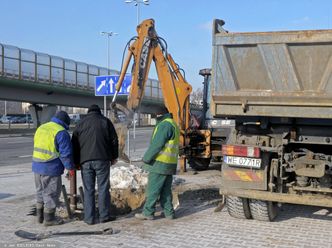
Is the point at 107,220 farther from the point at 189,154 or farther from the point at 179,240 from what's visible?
the point at 189,154

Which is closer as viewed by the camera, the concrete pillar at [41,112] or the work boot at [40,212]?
the work boot at [40,212]

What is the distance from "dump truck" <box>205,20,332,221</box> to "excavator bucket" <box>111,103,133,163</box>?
318 centimetres

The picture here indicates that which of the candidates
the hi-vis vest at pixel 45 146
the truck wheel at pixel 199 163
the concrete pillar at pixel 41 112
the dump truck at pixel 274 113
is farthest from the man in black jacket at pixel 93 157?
the concrete pillar at pixel 41 112

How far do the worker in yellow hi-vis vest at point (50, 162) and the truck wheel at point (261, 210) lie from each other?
9.00 ft

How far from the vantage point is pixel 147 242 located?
593 cm

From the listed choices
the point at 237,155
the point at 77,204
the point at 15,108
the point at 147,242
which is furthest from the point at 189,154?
the point at 15,108

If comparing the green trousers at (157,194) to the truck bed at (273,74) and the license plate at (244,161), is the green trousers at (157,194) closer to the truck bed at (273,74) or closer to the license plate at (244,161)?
the license plate at (244,161)

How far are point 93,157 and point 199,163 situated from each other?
6.94 m

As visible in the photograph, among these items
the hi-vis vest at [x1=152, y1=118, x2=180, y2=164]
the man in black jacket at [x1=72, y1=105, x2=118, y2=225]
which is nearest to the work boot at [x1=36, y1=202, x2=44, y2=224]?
the man in black jacket at [x1=72, y1=105, x2=118, y2=225]

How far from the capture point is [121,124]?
32.2 ft

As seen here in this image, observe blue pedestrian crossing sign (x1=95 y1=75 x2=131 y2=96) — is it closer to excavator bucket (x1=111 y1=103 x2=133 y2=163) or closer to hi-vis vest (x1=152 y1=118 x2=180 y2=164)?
excavator bucket (x1=111 y1=103 x2=133 y2=163)

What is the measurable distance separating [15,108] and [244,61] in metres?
117

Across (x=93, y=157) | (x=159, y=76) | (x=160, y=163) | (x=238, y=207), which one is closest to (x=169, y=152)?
(x=160, y=163)

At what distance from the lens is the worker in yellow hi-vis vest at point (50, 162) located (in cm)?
670
